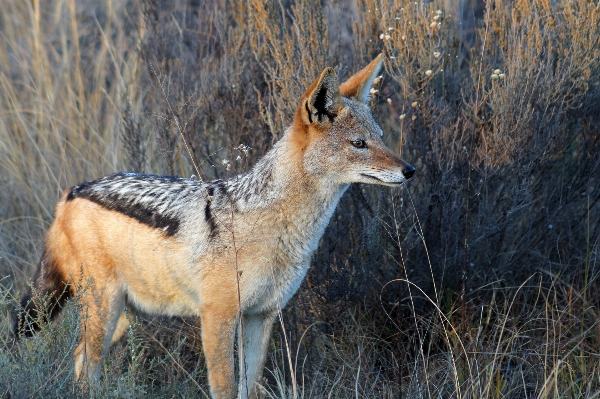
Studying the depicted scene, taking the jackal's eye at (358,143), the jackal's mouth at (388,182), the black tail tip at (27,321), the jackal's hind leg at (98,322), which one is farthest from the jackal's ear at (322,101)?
the black tail tip at (27,321)

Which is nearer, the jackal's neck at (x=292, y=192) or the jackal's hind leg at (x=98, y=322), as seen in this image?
the jackal's neck at (x=292, y=192)

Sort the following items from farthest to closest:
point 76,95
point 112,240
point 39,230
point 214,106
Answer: point 76,95, point 39,230, point 214,106, point 112,240

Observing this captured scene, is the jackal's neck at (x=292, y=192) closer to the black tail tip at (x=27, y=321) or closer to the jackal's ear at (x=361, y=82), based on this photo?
the jackal's ear at (x=361, y=82)

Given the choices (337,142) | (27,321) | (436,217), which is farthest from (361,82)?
(27,321)

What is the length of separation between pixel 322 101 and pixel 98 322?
1.98m

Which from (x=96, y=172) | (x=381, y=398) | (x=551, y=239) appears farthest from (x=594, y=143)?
(x=96, y=172)

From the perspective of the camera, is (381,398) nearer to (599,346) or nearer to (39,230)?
(599,346)

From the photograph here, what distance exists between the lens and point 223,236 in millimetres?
4137

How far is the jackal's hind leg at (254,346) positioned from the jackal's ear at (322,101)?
49.5 inches

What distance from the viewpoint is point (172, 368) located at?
15.9ft

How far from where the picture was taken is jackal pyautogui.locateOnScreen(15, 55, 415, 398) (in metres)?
4.00

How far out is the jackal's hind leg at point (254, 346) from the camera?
432 centimetres

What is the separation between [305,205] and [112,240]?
128 centimetres

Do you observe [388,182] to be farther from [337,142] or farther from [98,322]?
[98,322]
